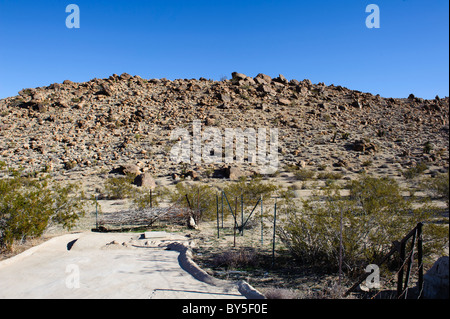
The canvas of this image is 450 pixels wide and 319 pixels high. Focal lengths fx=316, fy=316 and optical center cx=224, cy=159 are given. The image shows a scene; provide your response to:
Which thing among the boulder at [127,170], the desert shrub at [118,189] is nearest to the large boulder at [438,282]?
the desert shrub at [118,189]

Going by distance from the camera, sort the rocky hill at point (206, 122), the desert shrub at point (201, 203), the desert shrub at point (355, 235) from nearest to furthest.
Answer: the desert shrub at point (355, 235) < the desert shrub at point (201, 203) < the rocky hill at point (206, 122)

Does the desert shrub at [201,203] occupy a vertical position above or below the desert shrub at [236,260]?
above

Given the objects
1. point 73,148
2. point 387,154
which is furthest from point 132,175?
point 387,154

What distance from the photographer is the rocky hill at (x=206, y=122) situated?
29.7 m

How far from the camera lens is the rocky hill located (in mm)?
29734

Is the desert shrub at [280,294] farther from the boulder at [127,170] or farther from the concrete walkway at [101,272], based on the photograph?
the boulder at [127,170]

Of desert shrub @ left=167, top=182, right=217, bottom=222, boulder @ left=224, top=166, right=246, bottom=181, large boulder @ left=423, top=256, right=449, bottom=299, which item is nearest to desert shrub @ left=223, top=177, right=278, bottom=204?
desert shrub @ left=167, top=182, right=217, bottom=222

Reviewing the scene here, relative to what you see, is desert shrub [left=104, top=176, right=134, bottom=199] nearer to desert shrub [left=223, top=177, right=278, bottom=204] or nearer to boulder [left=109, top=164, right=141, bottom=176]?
boulder [left=109, top=164, right=141, bottom=176]

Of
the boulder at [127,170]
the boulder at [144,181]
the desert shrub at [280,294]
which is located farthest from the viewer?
the boulder at [127,170]

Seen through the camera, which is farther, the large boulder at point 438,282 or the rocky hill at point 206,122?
the rocky hill at point 206,122

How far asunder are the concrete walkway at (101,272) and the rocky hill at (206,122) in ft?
60.1

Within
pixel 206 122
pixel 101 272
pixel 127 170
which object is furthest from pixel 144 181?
pixel 101 272

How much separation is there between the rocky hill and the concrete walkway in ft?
60.1

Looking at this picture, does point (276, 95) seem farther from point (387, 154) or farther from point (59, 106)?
point (59, 106)
